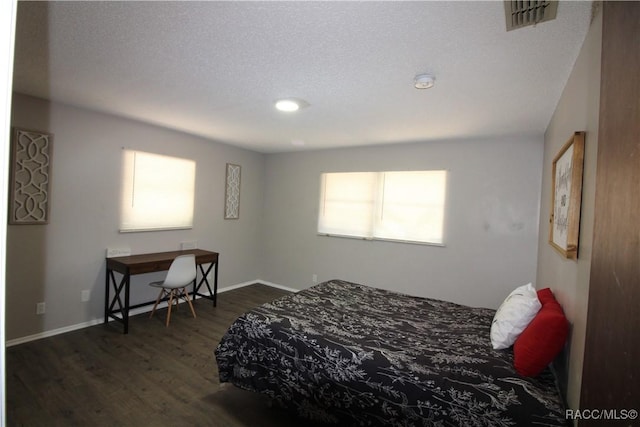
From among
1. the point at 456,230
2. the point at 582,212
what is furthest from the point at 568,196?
the point at 456,230

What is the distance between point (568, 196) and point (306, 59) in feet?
5.61

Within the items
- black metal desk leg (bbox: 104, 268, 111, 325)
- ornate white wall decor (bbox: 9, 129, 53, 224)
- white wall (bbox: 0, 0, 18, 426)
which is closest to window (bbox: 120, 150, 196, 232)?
black metal desk leg (bbox: 104, 268, 111, 325)

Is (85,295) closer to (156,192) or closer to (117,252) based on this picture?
(117,252)

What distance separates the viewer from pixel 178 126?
3.72 metres

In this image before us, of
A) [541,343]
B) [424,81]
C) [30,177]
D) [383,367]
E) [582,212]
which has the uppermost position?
[424,81]

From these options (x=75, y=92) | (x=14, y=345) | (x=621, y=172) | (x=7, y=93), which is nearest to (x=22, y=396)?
(x=14, y=345)

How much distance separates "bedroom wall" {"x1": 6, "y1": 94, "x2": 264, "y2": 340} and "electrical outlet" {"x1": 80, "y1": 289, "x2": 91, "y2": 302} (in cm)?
3

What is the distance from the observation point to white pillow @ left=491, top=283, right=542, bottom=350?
179 centimetres

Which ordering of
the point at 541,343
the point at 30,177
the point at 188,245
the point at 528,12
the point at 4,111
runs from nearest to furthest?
the point at 4,111 → the point at 528,12 → the point at 541,343 → the point at 30,177 → the point at 188,245

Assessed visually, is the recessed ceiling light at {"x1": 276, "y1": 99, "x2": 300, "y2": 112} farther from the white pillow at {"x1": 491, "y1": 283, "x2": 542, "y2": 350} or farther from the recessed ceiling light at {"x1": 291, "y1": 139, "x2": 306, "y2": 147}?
the white pillow at {"x1": 491, "y1": 283, "x2": 542, "y2": 350}

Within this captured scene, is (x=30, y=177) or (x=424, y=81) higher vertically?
(x=424, y=81)

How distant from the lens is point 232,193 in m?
4.89

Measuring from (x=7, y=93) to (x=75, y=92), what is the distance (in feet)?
9.80

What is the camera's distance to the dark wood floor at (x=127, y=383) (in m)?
1.98
